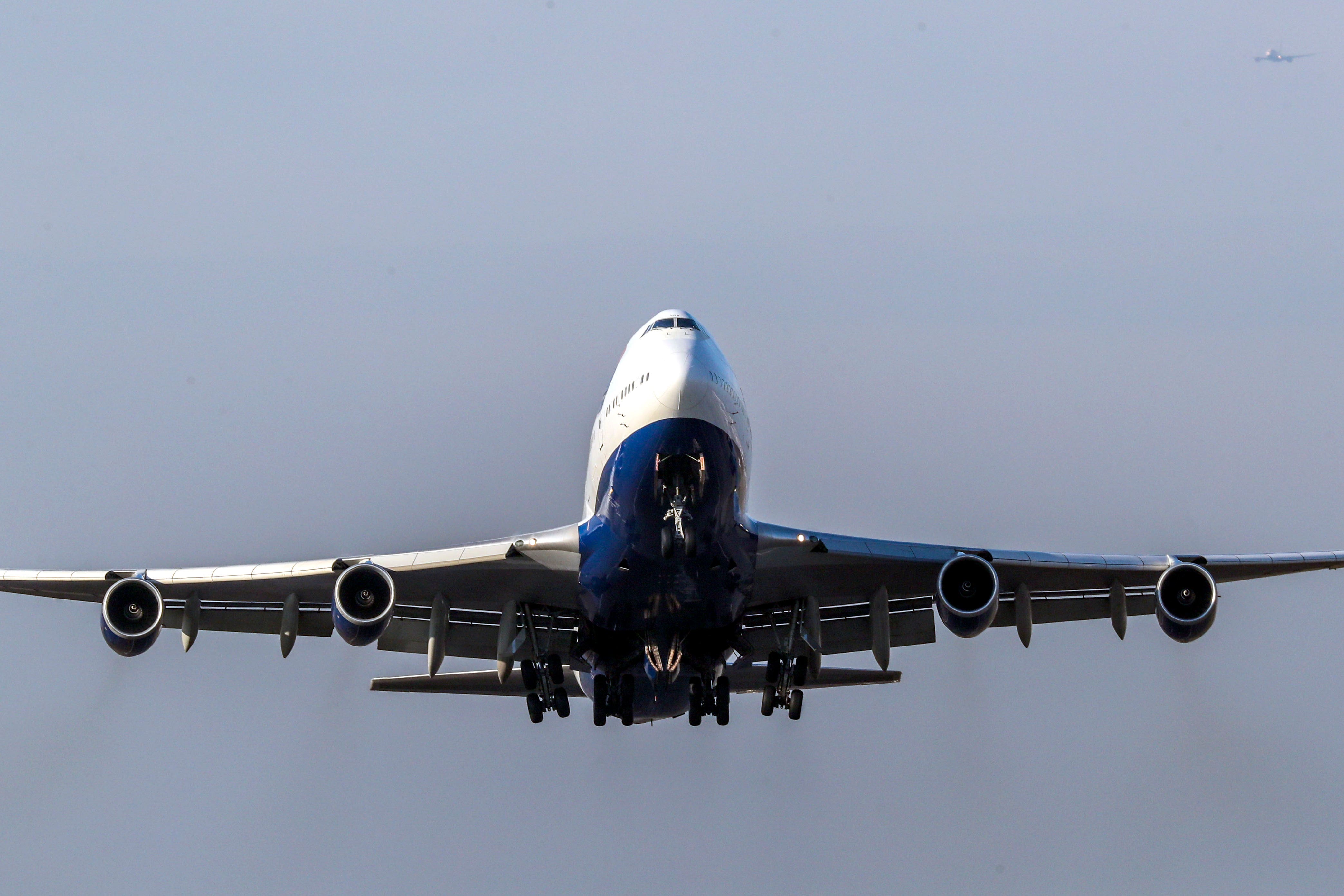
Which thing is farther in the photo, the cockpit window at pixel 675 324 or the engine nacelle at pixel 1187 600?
the engine nacelle at pixel 1187 600

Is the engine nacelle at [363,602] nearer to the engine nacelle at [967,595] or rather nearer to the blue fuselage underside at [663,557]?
the blue fuselage underside at [663,557]

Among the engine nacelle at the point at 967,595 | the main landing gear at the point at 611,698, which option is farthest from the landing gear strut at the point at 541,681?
the engine nacelle at the point at 967,595

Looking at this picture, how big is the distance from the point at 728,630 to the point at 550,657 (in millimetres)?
3658

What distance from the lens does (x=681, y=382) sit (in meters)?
27.1

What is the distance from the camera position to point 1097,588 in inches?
1350

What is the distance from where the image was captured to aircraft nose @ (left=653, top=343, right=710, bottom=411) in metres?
27.0

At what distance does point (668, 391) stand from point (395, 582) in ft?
25.6

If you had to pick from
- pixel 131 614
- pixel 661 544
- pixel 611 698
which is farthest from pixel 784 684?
pixel 131 614

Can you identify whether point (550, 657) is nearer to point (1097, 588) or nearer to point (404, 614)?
point (404, 614)

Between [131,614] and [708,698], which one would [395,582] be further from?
[708,698]

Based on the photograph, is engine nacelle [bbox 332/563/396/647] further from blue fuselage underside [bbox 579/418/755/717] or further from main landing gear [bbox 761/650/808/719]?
main landing gear [bbox 761/650/808/719]

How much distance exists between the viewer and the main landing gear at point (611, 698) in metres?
33.8

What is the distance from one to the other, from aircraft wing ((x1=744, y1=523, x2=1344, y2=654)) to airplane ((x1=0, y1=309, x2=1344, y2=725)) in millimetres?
50

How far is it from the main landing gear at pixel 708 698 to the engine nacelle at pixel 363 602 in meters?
6.39
